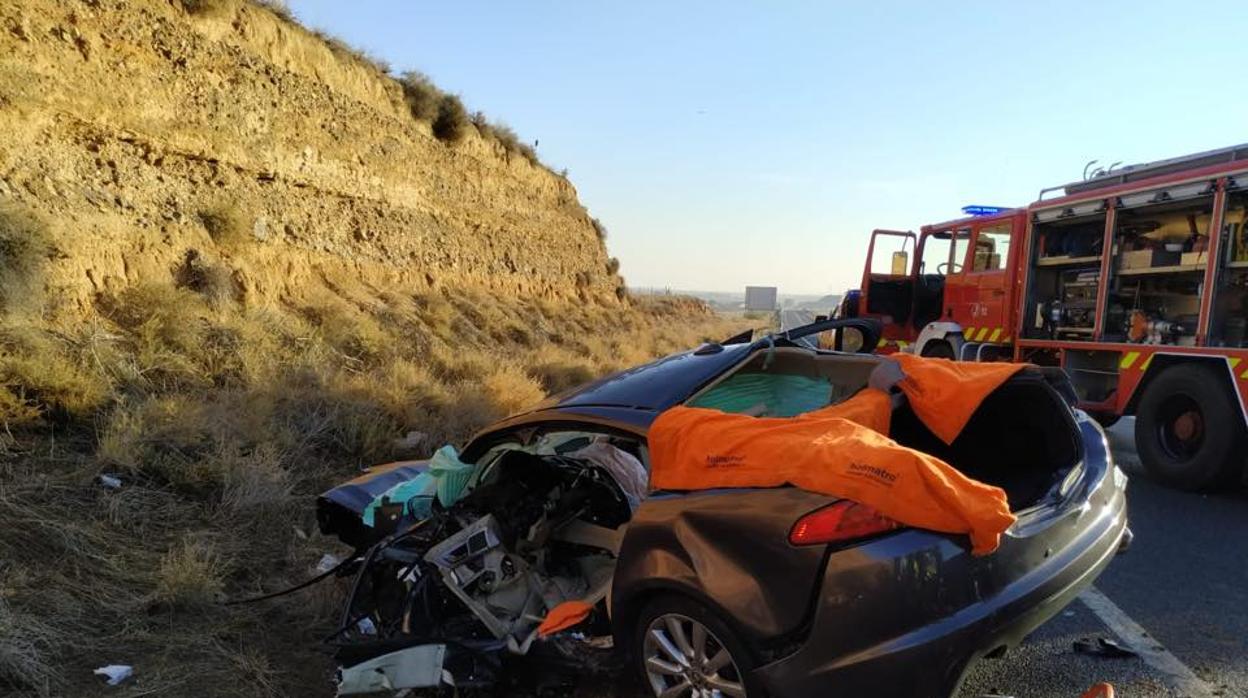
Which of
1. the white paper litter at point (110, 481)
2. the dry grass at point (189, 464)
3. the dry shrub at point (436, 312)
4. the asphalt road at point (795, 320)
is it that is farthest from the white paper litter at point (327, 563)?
the asphalt road at point (795, 320)

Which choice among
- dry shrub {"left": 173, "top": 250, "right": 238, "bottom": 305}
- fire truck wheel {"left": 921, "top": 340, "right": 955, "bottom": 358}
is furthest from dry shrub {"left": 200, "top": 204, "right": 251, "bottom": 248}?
fire truck wheel {"left": 921, "top": 340, "right": 955, "bottom": 358}

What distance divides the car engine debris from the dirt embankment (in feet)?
24.5

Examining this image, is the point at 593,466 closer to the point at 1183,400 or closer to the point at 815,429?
the point at 815,429

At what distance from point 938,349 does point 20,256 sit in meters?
11.5

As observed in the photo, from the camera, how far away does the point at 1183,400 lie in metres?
7.34

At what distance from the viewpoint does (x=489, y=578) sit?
354 cm

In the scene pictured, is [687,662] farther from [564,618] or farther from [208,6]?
[208,6]

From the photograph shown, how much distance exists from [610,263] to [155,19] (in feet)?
69.3

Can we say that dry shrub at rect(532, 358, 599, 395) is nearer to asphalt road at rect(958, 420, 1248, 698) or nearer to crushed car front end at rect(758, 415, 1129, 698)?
asphalt road at rect(958, 420, 1248, 698)

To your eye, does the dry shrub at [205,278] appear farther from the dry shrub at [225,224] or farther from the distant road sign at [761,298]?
the distant road sign at [761,298]

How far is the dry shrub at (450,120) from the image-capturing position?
2056 centimetres

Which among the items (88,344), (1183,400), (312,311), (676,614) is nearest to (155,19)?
(312,311)

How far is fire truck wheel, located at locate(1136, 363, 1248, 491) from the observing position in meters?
6.76

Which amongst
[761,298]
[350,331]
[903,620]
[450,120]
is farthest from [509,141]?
[761,298]
